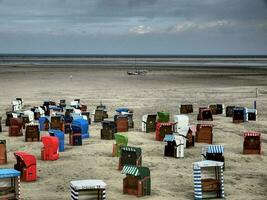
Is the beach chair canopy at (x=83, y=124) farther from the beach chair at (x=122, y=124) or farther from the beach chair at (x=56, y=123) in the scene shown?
the beach chair at (x=122, y=124)

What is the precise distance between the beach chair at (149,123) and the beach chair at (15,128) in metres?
7.29

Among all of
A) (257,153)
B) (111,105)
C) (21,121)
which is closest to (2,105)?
(111,105)

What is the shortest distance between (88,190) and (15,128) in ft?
47.5

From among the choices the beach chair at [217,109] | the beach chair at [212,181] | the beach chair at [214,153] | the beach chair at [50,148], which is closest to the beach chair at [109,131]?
the beach chair at [50,148]

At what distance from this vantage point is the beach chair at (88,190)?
585 inches

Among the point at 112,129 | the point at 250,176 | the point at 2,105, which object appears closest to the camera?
the point at 250,176

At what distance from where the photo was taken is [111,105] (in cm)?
4372

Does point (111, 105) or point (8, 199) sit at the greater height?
point (111, 105)

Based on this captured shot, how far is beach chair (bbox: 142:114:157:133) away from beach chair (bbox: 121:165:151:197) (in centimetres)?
1275

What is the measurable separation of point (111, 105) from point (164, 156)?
20689 mm

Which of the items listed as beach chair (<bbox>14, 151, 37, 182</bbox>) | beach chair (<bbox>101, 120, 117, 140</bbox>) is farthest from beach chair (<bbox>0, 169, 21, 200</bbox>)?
beach chair (<bbox>101, 120, 117, 140</bbox>)

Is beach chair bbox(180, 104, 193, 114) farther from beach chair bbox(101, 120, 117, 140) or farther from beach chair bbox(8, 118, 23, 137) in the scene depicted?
beach chair bbox(8, 118, 23, 137)

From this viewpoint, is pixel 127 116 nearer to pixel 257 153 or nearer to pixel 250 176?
pixel 257 153

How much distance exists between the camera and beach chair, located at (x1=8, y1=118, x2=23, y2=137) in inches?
1121
